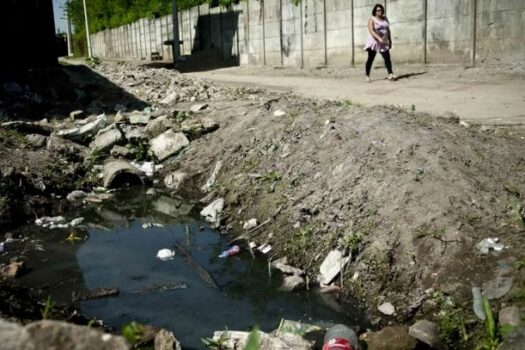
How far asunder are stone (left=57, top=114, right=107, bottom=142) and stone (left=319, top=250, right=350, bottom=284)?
4.08m

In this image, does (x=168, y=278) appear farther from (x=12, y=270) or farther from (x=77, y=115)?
(x=77, y=115)

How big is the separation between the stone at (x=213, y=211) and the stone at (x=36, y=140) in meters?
2.49

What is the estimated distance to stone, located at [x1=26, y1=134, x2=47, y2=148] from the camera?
221 inches

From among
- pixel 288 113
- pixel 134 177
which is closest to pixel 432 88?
→ pixel 288 113

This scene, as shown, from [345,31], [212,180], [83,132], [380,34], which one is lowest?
[212,180]

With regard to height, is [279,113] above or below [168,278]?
above

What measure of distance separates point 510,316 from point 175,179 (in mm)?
3687

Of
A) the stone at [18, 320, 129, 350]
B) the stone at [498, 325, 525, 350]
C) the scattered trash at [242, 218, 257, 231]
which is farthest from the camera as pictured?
the scattered trash at [242, 218, 257, 231]

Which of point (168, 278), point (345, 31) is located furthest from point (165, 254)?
point (345, 31)

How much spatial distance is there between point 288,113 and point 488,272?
9.92 ft

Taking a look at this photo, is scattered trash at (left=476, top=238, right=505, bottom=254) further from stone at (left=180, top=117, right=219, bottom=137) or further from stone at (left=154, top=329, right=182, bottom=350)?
stone at (left=180, top=117, right=219, bottom=137)

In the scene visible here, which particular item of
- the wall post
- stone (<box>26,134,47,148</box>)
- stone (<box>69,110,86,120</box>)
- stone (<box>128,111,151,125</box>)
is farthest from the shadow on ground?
the wall post

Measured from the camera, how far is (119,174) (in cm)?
511

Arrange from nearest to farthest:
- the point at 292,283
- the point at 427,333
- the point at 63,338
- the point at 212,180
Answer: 1. the point at 63,338
2. the point at 427,333
3. the point at 292,283
4. the point at 212,180
